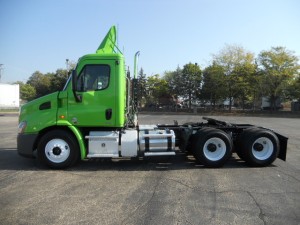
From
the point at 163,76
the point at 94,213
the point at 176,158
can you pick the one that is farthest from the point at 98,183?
the point at 163,76

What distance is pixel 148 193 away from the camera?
6617 mm

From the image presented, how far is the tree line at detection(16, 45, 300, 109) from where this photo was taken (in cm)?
5347

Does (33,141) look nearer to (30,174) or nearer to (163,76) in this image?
(30,174)

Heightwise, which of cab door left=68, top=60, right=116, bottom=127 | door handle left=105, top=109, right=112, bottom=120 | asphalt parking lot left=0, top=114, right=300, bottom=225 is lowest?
asphalt parking lot left=0, top=114, right=300, bottom=225

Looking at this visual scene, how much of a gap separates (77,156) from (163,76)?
62388 mm

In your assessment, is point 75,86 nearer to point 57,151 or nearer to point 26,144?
point 57,151

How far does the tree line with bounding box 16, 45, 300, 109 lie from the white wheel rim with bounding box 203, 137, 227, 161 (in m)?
40.1

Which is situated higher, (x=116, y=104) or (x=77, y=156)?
(x=116, y=104)

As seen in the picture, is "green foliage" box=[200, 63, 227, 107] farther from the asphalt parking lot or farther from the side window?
the side window

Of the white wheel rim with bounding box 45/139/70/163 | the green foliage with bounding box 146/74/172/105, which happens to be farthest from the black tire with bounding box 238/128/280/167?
the green foliage with bounding box 146/74/172/105

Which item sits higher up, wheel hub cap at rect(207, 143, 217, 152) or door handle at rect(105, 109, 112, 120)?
door handle at rect(105, 109, 112, 120)

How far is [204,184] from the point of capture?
289 inches

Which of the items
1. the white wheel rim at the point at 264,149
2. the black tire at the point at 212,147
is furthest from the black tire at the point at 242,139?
the black tire at the point at 212,147

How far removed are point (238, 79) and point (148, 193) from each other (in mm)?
51161
